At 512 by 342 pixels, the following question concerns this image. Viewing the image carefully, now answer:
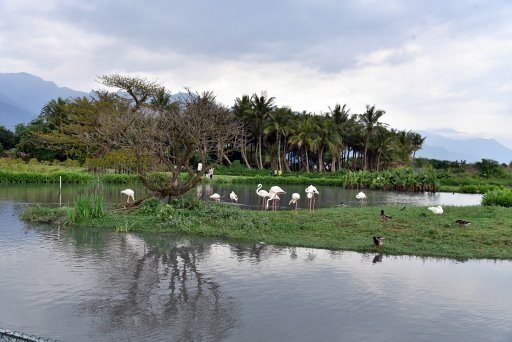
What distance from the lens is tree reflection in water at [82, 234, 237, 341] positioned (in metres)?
7.45

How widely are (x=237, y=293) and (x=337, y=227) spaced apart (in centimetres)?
701

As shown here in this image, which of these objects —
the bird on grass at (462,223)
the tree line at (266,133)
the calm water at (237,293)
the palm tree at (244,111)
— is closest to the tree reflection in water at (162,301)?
the calm water at (237,293)

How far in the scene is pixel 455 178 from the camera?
168 ft

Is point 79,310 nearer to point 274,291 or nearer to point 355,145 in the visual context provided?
point 274,291

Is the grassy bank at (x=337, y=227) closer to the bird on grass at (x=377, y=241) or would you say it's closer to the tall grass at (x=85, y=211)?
the bird on grass at (x=377, y=241)

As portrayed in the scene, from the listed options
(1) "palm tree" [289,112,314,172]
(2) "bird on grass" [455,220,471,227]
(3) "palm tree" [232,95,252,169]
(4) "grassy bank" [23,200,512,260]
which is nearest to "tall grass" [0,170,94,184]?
(4) "grassy bank" [23,200,512,260]

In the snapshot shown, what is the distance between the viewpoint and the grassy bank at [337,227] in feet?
44.7

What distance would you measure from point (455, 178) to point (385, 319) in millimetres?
46550

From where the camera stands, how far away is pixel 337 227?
51.7 feet

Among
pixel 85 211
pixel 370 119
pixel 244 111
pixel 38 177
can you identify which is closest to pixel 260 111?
pixel 244 111

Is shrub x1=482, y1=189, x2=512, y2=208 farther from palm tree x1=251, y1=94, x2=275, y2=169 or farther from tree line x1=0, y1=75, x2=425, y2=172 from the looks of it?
palm tree x1=251, y1=94, x2=275, y2=169

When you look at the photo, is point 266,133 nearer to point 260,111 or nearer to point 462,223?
point 260,111

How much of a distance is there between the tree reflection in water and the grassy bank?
3.01 metres

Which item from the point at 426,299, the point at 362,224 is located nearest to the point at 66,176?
the point at 362,224
